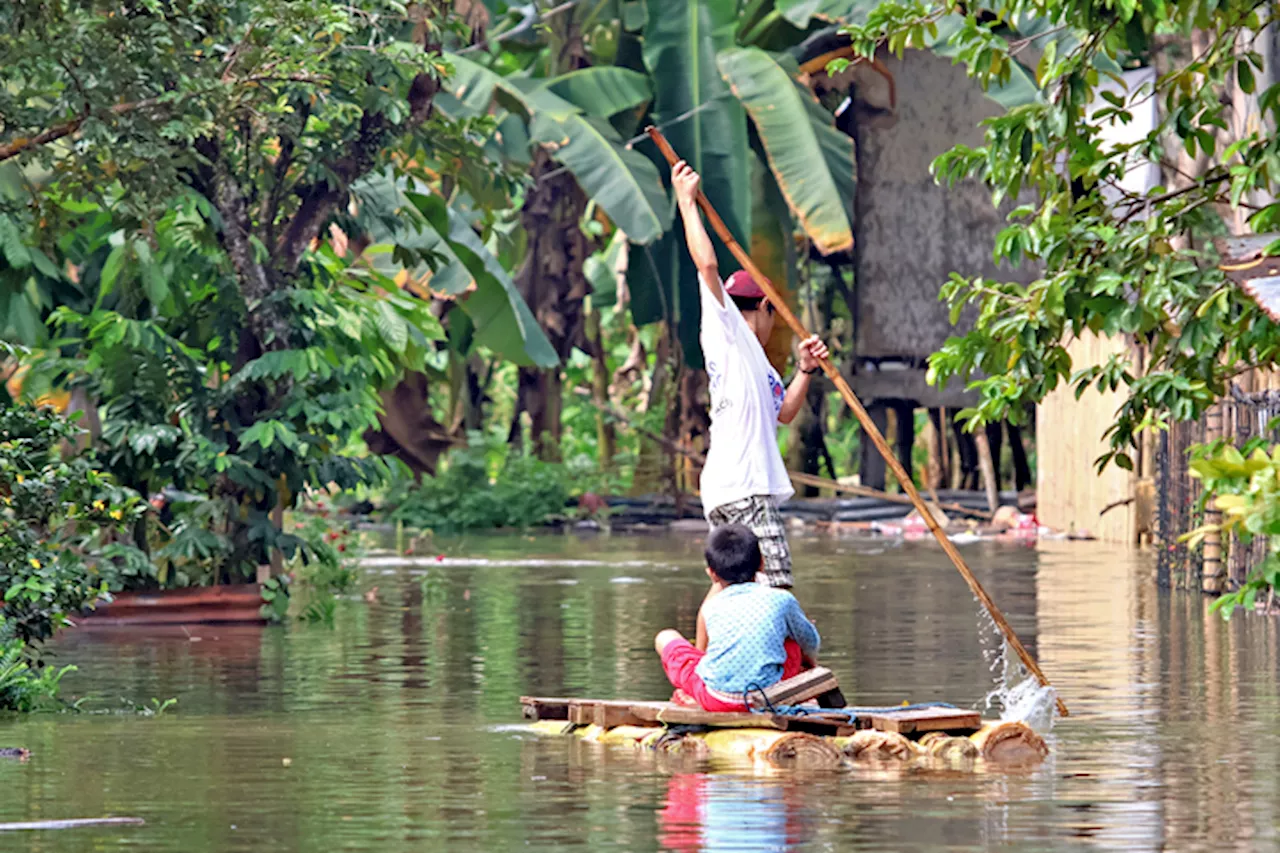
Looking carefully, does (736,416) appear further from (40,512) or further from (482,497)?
(482,497)

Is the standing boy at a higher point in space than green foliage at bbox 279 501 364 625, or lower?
higher

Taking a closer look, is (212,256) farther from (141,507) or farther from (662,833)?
(662,833)

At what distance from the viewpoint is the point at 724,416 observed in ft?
39.4

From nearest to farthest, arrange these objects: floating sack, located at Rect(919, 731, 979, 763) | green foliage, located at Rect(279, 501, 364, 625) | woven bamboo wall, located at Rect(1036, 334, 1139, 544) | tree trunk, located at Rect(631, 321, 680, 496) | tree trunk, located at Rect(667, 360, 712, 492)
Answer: floating sack, located at Rect(919, 731, 979, 763) < green foliage, located at Rect(279, 501, 364, 625) < woven bamboo wall, located at Rect(1036, 334, 1139, 544) < tree trunk, located at Rect(667, 360, 712, 492) < tree trunk, located at Rect(631, 321, 680, 496)

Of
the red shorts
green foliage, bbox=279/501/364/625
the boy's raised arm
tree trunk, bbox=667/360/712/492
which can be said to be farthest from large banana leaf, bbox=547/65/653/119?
the red shorts

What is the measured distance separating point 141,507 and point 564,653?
3.44m

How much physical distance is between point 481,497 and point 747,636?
26.6 m

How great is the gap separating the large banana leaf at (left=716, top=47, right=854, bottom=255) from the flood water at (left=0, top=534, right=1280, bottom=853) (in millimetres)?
8478

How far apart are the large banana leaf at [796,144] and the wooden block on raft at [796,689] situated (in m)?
19.0

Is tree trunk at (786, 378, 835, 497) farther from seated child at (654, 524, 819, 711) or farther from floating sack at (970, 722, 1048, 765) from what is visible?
floating sack at (970, 722, 1048, 765)

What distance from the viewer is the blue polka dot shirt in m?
11.0

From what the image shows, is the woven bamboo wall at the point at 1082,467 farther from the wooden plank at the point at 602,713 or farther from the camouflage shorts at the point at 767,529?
the wooden plank at the point at 602,713

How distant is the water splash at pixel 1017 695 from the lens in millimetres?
11672

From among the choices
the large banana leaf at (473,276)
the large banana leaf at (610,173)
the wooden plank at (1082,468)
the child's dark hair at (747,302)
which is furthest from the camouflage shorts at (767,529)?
the large banana leaf at (610,173)
